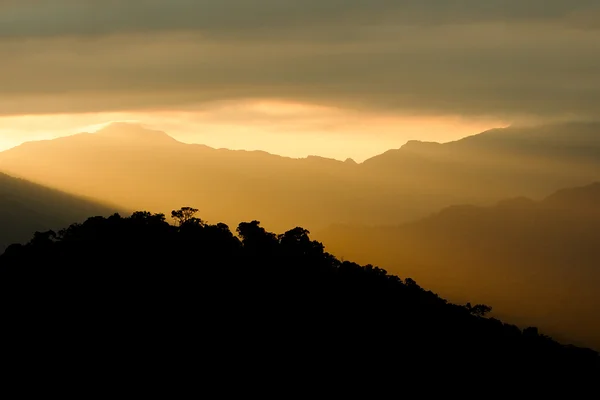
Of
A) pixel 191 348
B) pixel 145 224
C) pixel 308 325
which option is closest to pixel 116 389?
pixel 191 348

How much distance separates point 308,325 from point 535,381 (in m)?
36.0

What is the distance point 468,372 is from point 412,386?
12.2 meters

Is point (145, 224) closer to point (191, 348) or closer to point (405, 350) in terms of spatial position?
point (191, 348)

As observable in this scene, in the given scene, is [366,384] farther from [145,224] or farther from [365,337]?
[145,224]

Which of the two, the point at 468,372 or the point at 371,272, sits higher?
the point at 371,272

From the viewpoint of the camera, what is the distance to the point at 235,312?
136 metres

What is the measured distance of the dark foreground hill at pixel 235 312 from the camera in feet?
412

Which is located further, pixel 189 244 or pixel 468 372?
pixel 189 244

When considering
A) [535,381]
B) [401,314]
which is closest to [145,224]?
[401,314]

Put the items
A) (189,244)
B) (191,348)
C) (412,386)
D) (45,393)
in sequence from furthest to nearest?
1. (189,244)
2. (412,386)
3. (191,348)
4. (45,393)

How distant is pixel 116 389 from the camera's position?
115m

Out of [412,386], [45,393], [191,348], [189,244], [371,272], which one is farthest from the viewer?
[371,272]

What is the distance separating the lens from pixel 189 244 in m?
155

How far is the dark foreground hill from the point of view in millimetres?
125438
